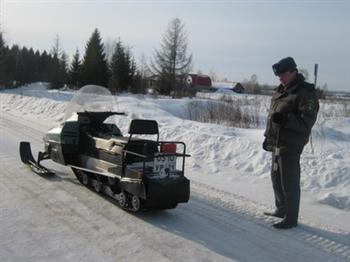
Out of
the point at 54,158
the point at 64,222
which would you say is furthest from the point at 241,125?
the point at 64,222

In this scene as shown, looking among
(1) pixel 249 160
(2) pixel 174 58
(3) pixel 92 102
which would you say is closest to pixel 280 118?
(1) pixel 249 160

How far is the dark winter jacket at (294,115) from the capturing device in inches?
212

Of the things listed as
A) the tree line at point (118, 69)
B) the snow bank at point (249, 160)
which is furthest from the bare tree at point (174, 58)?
the snow bank at point (249, 160)

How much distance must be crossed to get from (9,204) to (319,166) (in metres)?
5.14

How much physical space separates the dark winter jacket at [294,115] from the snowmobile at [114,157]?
4.00 feet

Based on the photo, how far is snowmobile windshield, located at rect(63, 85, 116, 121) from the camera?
760 cm

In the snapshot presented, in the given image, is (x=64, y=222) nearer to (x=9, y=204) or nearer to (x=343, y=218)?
(x=9, y=204)

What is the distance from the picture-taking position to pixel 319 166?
7848mm

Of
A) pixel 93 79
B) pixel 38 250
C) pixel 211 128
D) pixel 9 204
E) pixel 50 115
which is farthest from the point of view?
pixel 93 79

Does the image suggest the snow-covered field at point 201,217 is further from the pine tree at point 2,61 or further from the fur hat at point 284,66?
the pine tree at point 2,61

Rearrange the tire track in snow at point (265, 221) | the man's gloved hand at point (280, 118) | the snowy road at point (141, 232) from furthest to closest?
the man's gloved hand at point (280, 118) < the tire track in snow at point (265, 221) < the snowy road at point (141, 232)

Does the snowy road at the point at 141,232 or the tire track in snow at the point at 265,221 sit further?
the tire track in snow at the point at 265,221

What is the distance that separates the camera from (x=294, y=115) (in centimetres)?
546

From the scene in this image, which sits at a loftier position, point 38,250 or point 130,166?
point 130,166
